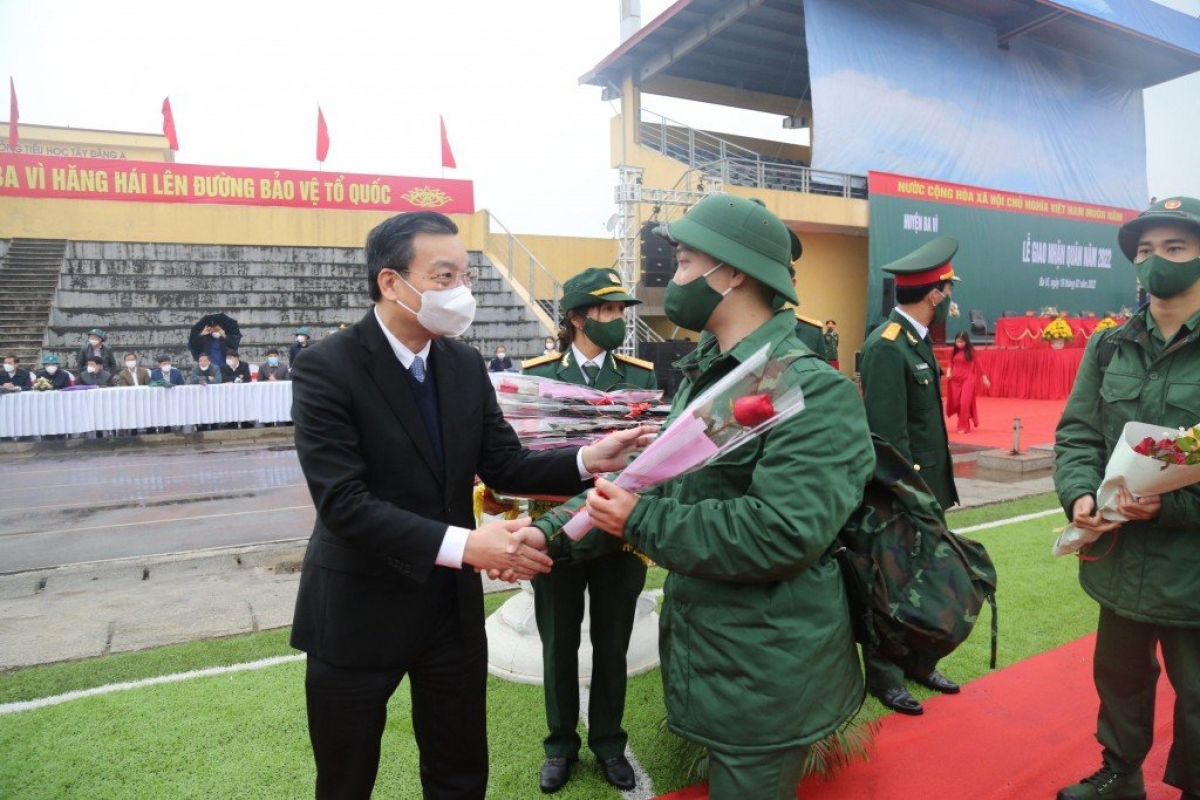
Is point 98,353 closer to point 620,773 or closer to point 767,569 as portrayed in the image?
point 620,773

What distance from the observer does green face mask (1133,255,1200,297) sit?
2.18m

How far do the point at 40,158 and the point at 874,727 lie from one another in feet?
64.7

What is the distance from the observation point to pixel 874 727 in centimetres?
281

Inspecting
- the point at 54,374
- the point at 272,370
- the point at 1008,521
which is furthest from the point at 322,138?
the point at 1008,521

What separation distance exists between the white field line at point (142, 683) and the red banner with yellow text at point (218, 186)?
1572 cm

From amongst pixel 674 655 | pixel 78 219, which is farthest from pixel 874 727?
pixel 78 219

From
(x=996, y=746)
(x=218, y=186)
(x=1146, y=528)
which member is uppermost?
(x=218, y=186)

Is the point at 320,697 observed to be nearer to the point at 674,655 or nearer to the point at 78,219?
the point at 674,655

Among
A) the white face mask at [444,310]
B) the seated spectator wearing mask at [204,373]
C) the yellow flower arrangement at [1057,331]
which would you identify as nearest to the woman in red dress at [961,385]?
the yellow flower arrangement at [1057,331]

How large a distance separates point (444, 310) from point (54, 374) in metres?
12.4

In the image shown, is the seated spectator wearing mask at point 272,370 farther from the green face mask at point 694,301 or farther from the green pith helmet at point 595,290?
the green face mask at point 694,301

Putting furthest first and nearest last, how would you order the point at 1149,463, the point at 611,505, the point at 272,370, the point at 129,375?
the point at 272,370
the point at 129,375
the point at 1149,463
the point at 611,505

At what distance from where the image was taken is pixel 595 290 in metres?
3.11

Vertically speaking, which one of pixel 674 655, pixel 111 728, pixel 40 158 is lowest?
pixel 111 728
